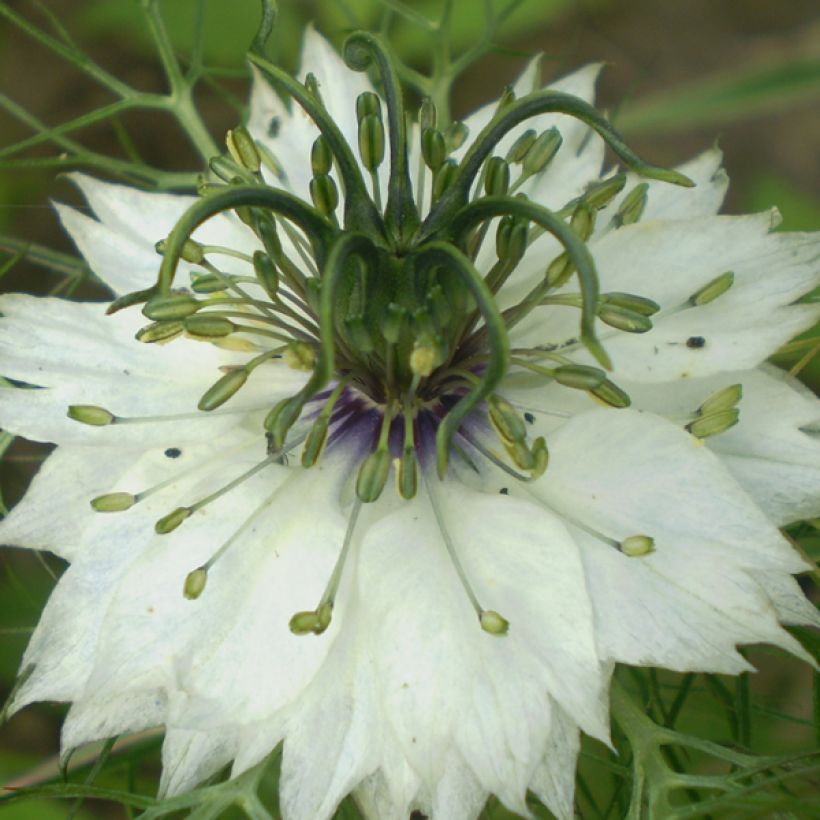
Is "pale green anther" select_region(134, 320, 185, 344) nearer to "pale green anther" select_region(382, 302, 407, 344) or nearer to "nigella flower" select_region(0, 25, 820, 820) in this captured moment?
"nigella flower" select_region(0, 25, 820, 820)

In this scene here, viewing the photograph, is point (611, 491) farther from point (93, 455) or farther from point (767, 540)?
point (93, 455)

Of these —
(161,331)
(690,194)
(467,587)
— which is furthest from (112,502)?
(690,194)

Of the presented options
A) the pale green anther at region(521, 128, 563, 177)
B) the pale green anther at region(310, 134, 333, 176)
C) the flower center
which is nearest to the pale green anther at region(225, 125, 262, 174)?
the flower center

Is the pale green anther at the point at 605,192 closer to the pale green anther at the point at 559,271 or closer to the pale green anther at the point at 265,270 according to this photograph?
the pale green anther at the point at 559,271

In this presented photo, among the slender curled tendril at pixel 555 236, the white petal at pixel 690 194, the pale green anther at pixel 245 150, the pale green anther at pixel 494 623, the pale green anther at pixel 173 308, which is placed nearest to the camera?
the slender curled tendril at pixel 555 236

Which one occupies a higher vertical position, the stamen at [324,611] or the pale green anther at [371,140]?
the pale green anther at [371,140]

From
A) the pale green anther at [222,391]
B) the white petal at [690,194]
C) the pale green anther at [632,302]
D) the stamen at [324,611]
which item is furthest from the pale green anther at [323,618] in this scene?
the white petal at [690,194]

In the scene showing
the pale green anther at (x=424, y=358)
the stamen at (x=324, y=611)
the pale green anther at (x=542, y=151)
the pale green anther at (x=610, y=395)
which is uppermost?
the pale green anther at (x=542, y=151)

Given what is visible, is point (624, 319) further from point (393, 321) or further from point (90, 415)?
point (90, 415)
